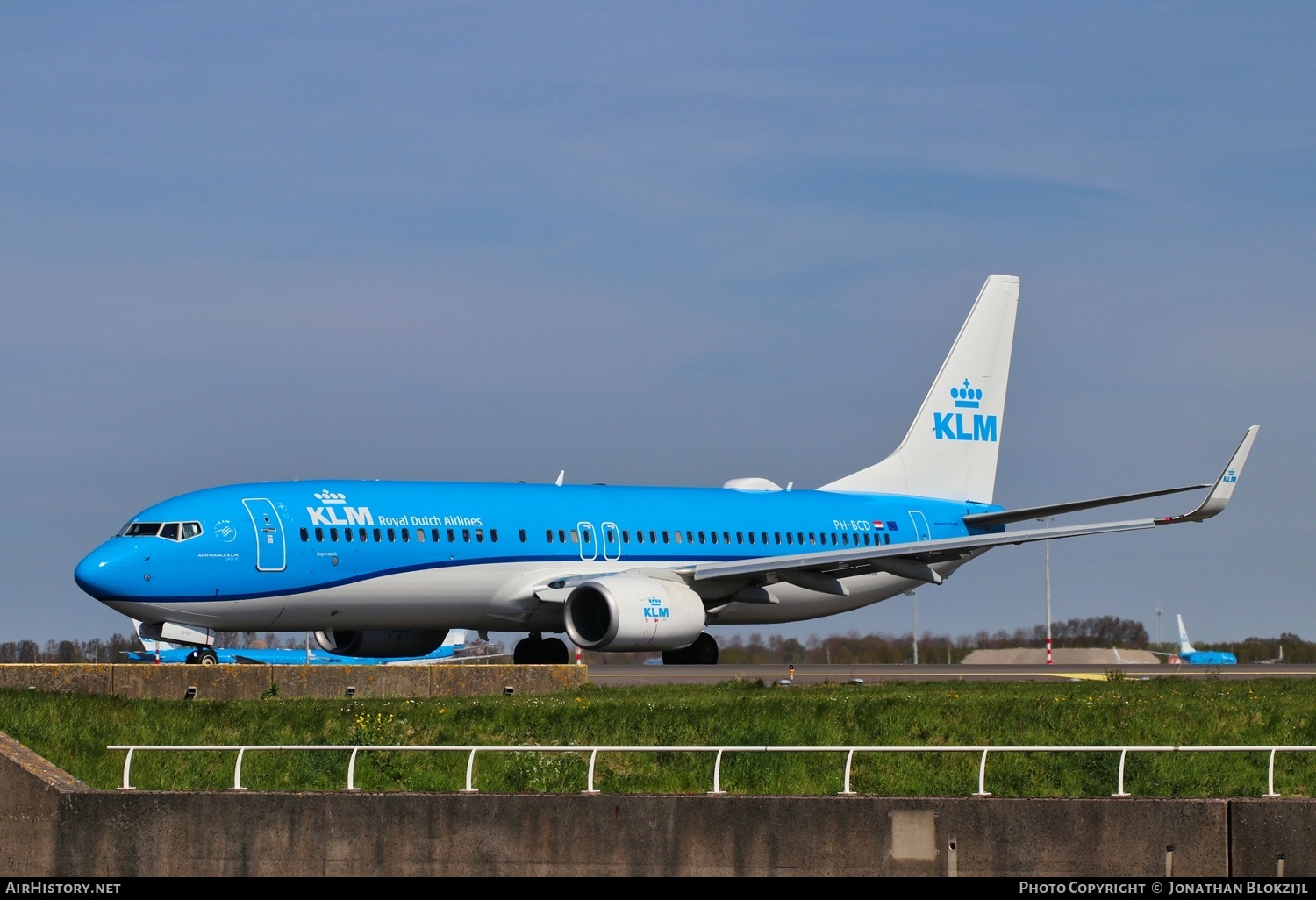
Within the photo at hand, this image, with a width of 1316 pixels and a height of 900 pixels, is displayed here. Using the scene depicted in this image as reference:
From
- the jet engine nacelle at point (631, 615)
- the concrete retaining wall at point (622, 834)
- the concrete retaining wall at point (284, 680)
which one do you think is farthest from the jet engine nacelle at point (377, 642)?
the concrete retaining wall at point (622, 834)

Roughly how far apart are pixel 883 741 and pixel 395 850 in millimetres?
7884

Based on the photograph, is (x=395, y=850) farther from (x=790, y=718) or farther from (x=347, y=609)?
(x=347, y=609)

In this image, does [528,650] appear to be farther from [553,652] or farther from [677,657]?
[677,657]

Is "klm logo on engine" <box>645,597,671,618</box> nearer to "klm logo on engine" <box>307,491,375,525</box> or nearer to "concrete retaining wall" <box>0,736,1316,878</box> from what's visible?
"klm logo on engine" <box>307,491,375,525</box>

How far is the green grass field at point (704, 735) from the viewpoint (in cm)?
2030

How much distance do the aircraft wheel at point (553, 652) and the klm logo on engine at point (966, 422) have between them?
14071mm

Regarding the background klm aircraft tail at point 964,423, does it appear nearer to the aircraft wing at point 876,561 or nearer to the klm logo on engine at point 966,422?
the klm logo on engine at point 966,422

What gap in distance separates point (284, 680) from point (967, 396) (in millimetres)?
27507

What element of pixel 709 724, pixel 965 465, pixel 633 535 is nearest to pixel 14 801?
pixel 709 724

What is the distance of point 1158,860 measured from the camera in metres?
16.3

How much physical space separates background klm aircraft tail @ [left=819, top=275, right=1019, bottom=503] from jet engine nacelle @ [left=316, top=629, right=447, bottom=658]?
12478mm

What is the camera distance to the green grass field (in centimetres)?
2030

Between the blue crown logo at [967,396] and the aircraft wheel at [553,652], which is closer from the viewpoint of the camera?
the aircraft wheel at [553,652]

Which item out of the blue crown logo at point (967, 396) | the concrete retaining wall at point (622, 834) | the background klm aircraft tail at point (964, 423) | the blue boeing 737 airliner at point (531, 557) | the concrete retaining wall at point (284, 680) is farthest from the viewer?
the blue crown logo at point (967, 396)
